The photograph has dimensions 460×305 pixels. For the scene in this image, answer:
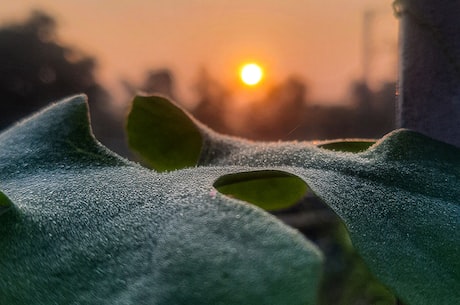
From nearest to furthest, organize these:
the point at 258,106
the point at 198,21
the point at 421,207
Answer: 1. the point at 421,207
2. the point at 258,106
3. the point at 198,21

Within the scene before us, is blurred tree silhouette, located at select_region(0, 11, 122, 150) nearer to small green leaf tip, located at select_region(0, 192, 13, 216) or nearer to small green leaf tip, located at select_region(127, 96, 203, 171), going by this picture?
small green leaf tip, located at select_region(127, 96, 203, 171)

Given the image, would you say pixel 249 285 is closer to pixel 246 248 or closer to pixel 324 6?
pixel 246 248

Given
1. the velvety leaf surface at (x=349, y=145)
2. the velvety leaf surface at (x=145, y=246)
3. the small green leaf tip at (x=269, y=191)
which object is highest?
the velvety leaf surface at (x=145, y=246)

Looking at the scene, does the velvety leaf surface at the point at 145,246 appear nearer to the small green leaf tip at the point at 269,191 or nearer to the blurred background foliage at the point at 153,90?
the small green leaf tip at the point at 269,191

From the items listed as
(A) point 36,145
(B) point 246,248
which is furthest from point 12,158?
(B) point 246,248

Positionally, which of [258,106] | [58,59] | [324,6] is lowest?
[258,106]

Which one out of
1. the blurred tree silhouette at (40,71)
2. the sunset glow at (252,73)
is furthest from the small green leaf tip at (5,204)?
the sunset glow at (252,73)

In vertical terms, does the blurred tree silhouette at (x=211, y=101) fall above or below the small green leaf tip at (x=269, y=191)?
below
